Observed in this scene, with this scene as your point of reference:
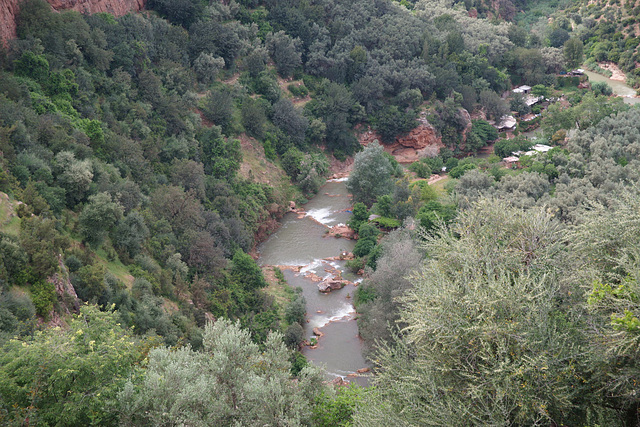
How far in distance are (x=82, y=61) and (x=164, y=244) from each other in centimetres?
1801

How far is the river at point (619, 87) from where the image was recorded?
73438 millimetres

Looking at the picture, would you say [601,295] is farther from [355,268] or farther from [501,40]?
[501,40]

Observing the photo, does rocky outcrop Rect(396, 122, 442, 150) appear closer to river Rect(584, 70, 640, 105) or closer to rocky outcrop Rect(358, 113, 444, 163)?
rocky outcrop Rect(358, 113, 444, 163)

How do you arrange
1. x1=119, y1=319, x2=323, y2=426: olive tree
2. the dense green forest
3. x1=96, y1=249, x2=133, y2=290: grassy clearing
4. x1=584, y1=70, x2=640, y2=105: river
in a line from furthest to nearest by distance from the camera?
x1=584, y1=70, x2=640, y2=105: river, x1=96, y1=249, x2=133, y2=290: grassy clearing, x1=119, y1=319, x2=323, y2=426: olive tree, the dense green forest

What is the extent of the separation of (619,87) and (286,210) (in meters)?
59.7

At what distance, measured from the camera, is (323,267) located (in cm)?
4312

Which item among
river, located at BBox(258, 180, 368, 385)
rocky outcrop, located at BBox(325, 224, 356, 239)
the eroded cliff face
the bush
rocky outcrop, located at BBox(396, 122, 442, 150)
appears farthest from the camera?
rocky outcrop, located at BBox(396, 122, 442, 150)

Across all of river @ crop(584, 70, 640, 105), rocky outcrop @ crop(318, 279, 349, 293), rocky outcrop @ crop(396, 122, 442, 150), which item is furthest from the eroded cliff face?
river @ crop(584, 70, 640, 105)

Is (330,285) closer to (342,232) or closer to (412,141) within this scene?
(342,232)

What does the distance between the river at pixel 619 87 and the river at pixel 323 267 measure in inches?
1807

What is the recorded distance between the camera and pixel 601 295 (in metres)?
13.2

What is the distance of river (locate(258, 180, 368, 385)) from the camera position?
32531 mm

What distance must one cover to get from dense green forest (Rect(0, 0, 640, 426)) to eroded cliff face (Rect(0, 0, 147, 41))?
88cm

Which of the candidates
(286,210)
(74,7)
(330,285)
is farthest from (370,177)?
(74,7)
